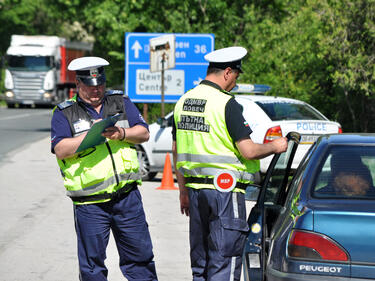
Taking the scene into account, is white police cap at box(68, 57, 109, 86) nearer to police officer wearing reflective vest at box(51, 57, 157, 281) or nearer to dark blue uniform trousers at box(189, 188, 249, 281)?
police officer wearing reflective vest at box(51, 57, 157, 281)

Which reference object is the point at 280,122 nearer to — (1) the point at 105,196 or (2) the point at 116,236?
(2) the point at 116,236

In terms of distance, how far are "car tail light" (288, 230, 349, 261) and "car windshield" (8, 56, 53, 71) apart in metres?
39.7

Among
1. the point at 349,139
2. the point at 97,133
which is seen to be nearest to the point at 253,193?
the point at 349,139


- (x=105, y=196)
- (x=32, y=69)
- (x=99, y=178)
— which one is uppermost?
(x=99, y=178)

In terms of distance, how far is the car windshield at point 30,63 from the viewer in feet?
140

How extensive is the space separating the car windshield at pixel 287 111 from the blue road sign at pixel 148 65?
6709 mm

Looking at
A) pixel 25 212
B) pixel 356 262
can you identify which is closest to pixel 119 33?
pixel 25 212

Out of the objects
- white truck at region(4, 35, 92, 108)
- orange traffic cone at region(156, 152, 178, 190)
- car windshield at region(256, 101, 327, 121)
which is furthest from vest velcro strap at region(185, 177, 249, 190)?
white truck at region(4, 35, 92, 108)

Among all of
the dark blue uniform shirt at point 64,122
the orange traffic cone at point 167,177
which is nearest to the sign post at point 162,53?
the orange traffic cone at point 167,177

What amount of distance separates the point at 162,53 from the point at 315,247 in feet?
45.4

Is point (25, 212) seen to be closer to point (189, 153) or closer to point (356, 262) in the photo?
point (189, 153)

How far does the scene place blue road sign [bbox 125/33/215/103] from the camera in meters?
19.4

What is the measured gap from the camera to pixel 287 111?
12555 millimetres

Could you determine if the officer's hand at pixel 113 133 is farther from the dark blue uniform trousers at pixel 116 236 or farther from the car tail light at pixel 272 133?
the car tail light at pixel 272 133
